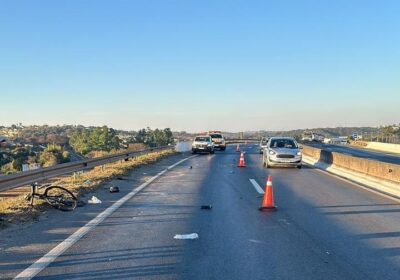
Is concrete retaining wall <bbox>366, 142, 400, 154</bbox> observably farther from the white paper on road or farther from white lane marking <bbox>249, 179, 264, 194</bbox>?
the white paper on road

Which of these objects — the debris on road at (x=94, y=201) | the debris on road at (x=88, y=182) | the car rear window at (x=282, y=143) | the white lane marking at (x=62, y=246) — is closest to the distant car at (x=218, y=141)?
the car rear window at (x=282, y=143)

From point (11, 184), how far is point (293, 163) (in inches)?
678

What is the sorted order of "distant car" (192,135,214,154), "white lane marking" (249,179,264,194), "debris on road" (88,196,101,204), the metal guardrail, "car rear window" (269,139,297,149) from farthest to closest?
1. "distant car" (192,135,214,154)
2. "car rear window" (269,139,297,149)
3. "white lane marking" (249,179,264,194)
4. "debris on road" (88,196,101,204)
5. the metal guardrail

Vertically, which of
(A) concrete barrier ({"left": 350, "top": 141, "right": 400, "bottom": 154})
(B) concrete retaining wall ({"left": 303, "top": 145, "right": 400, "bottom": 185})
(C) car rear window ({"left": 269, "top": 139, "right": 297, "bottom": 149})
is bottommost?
(A) concrete barrier ({"left": 350, "top": 141, "right": 400, "bottom": 154})

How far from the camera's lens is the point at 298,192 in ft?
49.0

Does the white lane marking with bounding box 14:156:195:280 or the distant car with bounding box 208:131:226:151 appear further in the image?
the distant car with bounding box 208:131:226:151

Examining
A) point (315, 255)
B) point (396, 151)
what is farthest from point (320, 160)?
point (396, 151)

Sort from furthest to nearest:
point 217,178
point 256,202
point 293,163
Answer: point 293,163 < point 217,178 < point 256,202

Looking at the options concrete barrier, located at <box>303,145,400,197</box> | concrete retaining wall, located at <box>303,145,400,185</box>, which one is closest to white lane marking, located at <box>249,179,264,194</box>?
concrete barrier, located at <box>303,145,400,197</box>

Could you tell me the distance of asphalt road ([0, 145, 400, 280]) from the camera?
620 cm

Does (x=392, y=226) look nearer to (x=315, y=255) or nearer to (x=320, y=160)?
(x=315, y=255)

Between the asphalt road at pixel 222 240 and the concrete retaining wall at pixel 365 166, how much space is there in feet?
10.2

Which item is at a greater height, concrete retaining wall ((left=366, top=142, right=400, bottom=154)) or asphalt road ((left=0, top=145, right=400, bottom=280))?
asphalt road ((left=0, top=145, right=400, bottom=280))

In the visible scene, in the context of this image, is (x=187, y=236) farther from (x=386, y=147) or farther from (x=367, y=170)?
(x=386, y=147)
